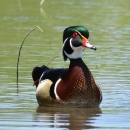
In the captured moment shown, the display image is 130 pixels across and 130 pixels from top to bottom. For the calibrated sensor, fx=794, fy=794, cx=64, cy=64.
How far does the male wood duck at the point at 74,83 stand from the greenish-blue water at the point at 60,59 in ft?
0.45

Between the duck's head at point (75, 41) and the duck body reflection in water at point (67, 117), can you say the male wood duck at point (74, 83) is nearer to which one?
the duck's head at point (75, 41)

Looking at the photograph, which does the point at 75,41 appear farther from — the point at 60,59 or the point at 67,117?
the point at 60,59

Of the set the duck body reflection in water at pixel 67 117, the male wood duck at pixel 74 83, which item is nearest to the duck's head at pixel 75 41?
the male wood duck at pixel 74 83

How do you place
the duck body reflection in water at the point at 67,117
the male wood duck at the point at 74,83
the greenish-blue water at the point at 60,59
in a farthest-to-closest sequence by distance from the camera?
1. the male wood duck at the point at 74,83
2. the greenish-blue water at the point at 60,59
3. the duck body reflection in water at the point at 67,117

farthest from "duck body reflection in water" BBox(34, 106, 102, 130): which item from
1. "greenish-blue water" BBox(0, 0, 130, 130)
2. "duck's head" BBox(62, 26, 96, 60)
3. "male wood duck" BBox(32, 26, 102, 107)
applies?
"duck's head" BBox(62, 26, 96, 60)

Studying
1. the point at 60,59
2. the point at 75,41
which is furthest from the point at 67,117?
the point at 60,59

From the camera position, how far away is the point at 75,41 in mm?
11312

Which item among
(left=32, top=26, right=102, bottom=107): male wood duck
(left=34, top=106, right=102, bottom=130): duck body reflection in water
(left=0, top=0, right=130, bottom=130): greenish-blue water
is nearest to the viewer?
(left=34, top=106, right=102, bottom=130): duck body reflection in water

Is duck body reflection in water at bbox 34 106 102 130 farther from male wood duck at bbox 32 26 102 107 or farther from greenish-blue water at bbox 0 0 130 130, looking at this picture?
male wood duck at bbox 32 26 102 107

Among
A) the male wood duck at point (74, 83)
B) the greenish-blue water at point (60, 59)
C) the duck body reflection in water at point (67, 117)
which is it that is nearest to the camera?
the duck body reflection in water at point (67, 117)

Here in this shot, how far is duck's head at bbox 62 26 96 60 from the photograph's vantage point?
11.3 meters

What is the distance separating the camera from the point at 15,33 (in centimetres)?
2067

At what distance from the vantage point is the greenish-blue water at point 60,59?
34.1 ft

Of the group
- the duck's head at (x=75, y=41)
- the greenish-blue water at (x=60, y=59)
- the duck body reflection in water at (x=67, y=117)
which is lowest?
the greenish-blue water at (x=60, y=59)
